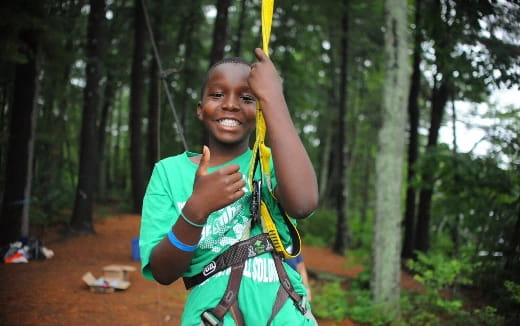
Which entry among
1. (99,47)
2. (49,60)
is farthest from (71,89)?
(49,60)

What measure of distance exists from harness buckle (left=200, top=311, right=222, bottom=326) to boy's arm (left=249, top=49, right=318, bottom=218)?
46cm

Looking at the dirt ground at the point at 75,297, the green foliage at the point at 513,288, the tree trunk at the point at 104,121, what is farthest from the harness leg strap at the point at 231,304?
the tree trunk at the point at 104,121

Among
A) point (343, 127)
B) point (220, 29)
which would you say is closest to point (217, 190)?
point (220, 29)

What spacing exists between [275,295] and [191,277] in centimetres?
33

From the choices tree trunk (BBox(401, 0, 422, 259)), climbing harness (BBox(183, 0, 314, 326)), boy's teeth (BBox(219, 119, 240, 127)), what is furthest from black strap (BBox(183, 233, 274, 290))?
tree trunk (BBox(401, 0, 422, 259))

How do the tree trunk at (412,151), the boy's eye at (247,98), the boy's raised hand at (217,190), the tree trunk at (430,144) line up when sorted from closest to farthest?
the boy's raised hand at (217,190) → the boy's eye at (247,98) → the tree trunk at (430,144) → the tree trunk at (412,151)

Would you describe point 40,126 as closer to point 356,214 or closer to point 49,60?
point 49,60

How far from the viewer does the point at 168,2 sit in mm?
16375

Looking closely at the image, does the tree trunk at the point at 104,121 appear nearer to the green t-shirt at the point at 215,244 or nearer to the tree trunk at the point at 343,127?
the tree trunk at the point at 343,127

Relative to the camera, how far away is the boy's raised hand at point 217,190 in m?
1.30

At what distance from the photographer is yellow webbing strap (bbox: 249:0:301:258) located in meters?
1.58

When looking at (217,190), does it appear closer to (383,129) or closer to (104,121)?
(383,129)

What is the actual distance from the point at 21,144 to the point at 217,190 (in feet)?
Answer: 29.9

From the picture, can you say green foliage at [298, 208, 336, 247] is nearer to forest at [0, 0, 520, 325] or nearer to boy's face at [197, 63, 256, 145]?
forest at [0, 0, 520, 325]
